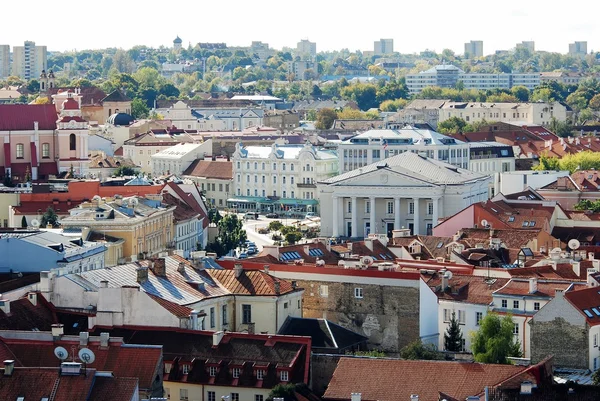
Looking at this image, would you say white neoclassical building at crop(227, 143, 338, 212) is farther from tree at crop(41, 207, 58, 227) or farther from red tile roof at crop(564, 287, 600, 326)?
red tile roof at crop(564, 287, 600, 326)

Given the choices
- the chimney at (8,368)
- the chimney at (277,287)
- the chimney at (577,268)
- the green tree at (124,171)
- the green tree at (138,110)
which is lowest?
the green tree at (138,110)

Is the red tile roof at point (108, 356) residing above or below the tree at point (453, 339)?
above

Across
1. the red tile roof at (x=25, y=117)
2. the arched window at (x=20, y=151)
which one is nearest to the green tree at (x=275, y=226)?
the red tile roof at (x=25, y=117)

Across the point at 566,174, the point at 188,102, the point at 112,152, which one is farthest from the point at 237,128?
the point at 566,174

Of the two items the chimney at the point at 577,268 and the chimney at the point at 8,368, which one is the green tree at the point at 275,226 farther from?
the chimney at the point at 8,368

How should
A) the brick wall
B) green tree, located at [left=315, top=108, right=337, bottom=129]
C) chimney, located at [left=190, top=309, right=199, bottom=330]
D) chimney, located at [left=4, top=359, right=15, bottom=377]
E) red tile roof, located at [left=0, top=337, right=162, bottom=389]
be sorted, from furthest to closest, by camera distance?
1. green tree, located at [left=315, top=108, right=337, bottom=129]
2. the brick wall
3. chimney, located at [left=190, top=309, right=199, bottom=330]
4. red tile roof, located at [left=0, top=337, right=162, bottom=389]
5. chimney, located at [left=4, top=359, right=15, bottom=377]

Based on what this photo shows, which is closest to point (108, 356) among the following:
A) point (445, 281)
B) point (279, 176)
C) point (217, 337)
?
point (217, 337)

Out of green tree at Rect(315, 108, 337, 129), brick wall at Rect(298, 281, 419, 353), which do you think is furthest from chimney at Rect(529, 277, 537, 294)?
green tree at Rect(315, 108, 337, 129)
